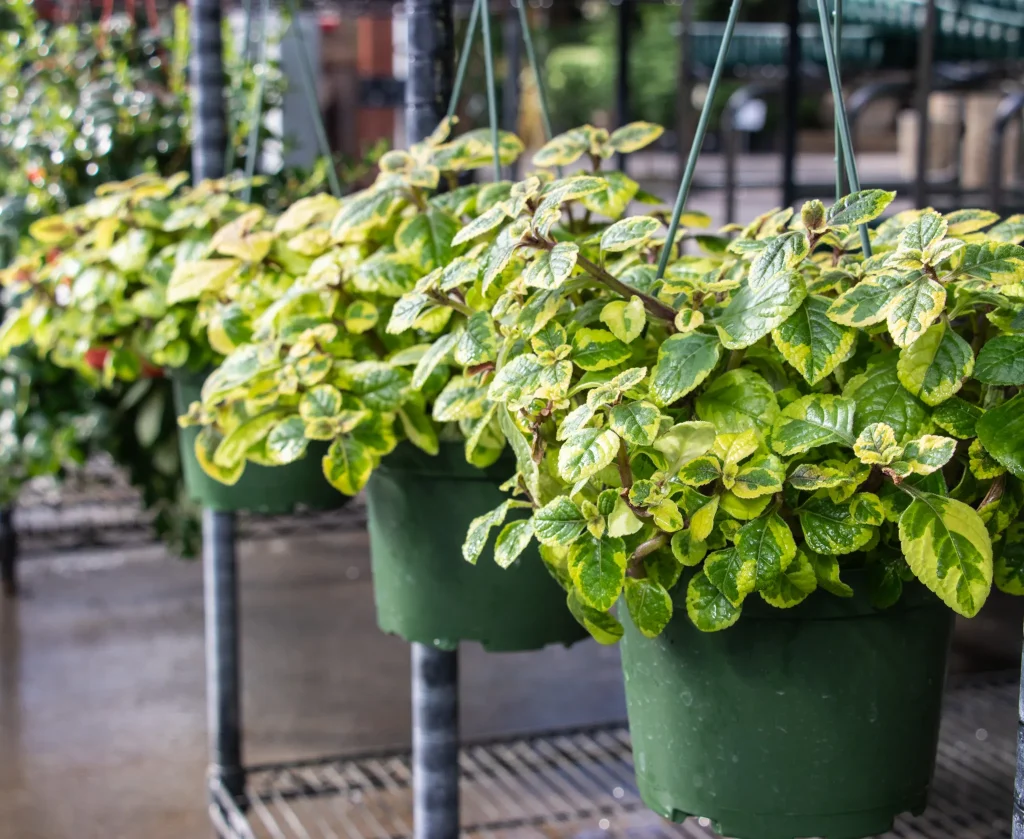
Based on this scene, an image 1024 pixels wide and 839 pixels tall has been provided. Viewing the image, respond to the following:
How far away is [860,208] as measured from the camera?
728mm

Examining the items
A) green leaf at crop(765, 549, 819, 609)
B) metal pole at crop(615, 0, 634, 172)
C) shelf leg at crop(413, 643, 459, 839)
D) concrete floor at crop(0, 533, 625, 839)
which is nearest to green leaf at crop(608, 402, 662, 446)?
green leaf at crop(765, 549, 819, 609)

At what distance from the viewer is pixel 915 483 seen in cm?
71

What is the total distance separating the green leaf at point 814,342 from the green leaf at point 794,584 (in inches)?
4.1

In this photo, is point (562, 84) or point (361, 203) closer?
point (361, 203)

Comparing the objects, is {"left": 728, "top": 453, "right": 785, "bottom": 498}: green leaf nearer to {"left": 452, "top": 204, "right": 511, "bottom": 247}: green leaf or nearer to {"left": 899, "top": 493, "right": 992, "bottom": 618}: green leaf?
{"left": 899, "top": 493, "right": 992, "bottom": 618}: green leaf

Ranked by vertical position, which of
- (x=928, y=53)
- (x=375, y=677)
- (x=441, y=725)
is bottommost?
(x=375, y=677)

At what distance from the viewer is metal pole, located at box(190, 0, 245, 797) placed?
5.93 feet

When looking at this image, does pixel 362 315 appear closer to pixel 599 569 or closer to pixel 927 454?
pixel 599 569

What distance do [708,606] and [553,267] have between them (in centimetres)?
22

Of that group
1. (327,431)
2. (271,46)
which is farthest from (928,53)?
(327,431)

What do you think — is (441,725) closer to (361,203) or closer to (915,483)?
(361,203)

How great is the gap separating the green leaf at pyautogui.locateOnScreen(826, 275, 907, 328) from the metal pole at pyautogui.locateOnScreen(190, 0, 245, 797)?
4.22 ft

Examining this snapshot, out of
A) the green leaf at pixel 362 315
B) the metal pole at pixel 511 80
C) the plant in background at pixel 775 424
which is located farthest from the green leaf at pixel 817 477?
the metal pole at pixel 511 80

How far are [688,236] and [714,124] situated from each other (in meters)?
13.9
